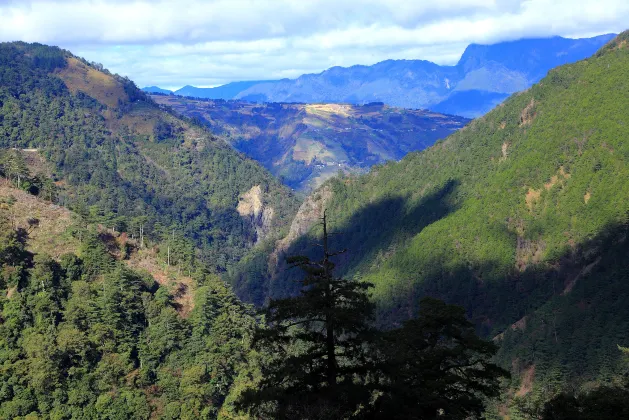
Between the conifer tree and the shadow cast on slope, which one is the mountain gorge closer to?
the conifer tree

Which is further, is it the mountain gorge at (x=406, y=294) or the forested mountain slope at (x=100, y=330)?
the forested mountain slope at (x=100, y=330)

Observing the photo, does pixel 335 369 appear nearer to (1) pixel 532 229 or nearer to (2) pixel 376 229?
(1) pixel 532 229

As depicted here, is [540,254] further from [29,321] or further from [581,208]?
[29,321]

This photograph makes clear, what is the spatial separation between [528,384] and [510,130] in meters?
86.5

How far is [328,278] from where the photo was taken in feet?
87.9

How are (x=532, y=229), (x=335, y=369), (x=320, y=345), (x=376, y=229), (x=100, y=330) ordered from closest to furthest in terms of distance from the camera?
(x=335, y=369) → (x=320, y=345) → (x=100, y=330) → (x=532, y=229) → (x=376, y=229)

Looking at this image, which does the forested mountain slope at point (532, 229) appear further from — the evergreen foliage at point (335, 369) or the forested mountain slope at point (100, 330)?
the evergreen foliage at point (335, 369)

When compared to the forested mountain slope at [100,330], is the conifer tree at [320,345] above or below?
above

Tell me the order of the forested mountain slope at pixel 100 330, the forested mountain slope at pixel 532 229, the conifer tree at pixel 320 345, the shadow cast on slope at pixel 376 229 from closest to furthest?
the conifer tree at pixel 320 345, the forested mountain slope at pixel 100 330, the forested mountain slope at pixel 532 229, the shadow cast on slope at pixel 376 229

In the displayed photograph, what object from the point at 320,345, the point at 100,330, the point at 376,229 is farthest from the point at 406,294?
the point at 320,345

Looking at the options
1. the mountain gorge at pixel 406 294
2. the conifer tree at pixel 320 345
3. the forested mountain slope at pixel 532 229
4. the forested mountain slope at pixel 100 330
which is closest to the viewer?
the conifer tree at pixel 320 345

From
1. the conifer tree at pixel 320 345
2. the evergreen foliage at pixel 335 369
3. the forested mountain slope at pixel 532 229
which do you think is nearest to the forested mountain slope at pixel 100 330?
the forested mountain slope at pixel 532 229

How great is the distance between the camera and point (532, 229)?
416 ft

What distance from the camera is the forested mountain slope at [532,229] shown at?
92.6 meters
